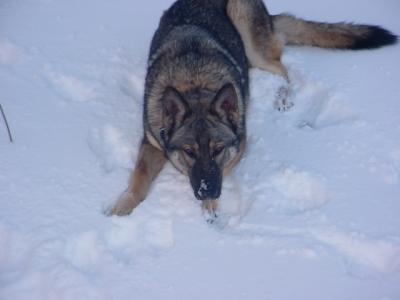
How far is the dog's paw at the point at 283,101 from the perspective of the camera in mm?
4730

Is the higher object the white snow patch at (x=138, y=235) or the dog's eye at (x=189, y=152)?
the dog's eye at (x=189, y=152)

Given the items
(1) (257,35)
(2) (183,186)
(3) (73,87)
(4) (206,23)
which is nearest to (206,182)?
(2) (183,186)

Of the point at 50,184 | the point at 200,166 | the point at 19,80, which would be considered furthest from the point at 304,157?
the point at 19,80

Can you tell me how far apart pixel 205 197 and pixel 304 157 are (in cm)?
103

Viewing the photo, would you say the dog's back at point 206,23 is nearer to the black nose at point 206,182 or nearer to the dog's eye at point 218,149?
the dog's eye at point 218,149

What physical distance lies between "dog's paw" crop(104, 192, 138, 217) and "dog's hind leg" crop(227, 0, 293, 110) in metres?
2.29

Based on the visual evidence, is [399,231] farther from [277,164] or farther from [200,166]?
[200,166]

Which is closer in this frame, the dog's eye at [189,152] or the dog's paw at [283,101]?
the dog's eye at [189,152]

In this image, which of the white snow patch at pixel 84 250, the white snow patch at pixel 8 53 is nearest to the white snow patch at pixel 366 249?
the white snow patch at pixel 84 250

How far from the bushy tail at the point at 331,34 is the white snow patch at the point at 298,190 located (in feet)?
6.52

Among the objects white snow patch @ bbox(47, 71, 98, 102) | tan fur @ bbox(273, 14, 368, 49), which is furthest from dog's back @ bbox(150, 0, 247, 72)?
white snow patch @ bbox(47, 71, 98, 102)

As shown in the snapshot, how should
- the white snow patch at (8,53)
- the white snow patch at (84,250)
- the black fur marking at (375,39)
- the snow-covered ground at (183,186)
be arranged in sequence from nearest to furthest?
the snow-covered ground at (183,186) < the white snow patch at (84,250) < the white snow patch at (8,53) < the black fur marking at (375,39)

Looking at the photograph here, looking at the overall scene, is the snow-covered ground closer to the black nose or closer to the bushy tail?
the bushy tail

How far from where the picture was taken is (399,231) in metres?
3.41
